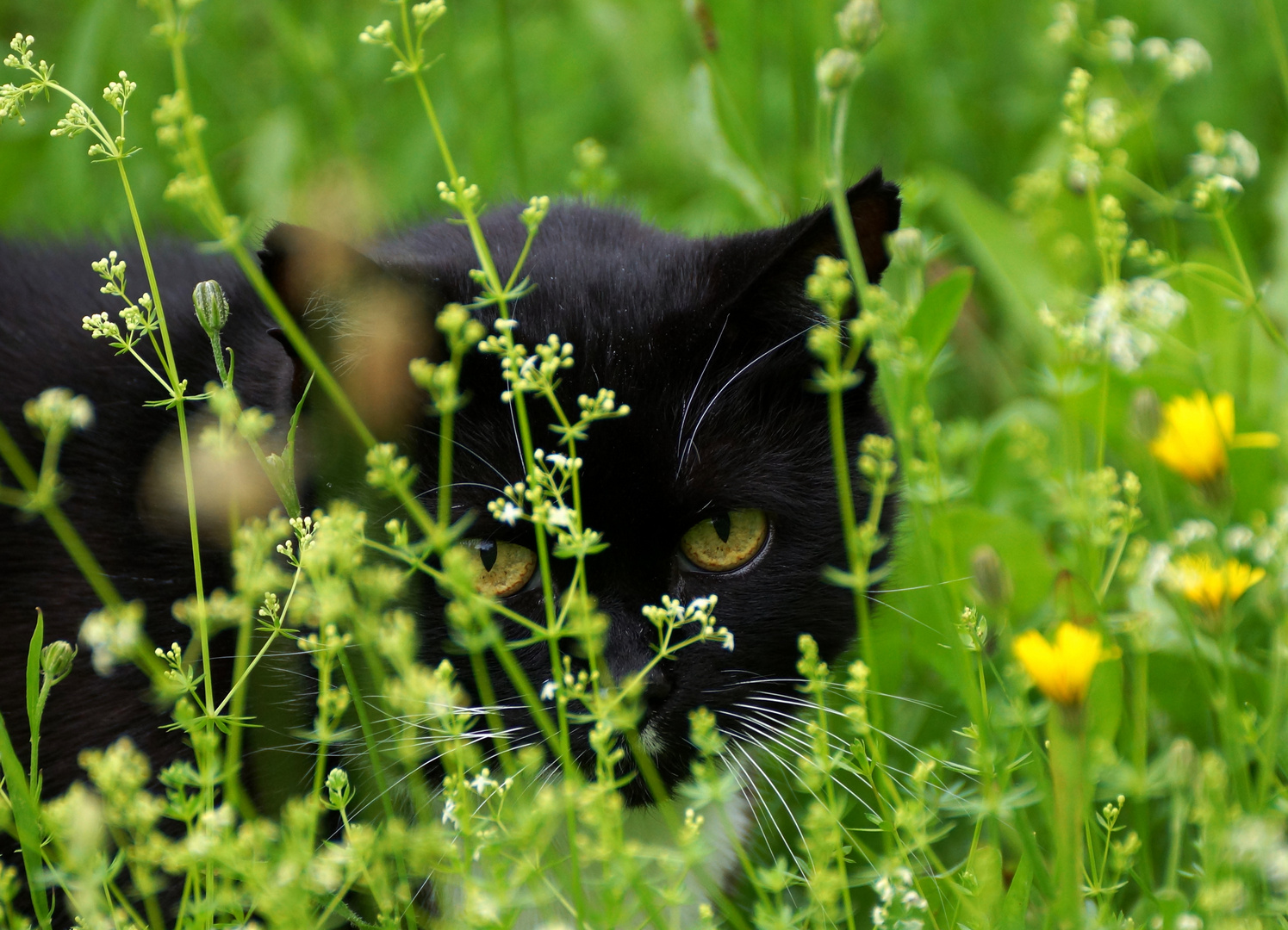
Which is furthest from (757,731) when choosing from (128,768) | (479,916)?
(128,768)

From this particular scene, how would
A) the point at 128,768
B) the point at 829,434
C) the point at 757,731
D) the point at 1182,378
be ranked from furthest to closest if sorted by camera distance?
1. the point at 1182,378
2. the point at 829,434
3. the point at 757,731
4. the point at 128,768

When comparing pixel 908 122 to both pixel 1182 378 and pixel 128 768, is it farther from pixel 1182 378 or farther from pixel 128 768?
pixel 128 768

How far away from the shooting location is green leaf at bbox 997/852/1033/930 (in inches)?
36.3

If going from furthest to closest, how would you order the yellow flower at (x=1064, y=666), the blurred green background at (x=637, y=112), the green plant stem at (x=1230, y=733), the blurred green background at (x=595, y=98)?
the blurred green background at (x=595, y=98) → the blurred green background at (x=637, y=112) → the green plant stem at (x=1230, y=733) → the yellow flower at (x=1064, y=666)

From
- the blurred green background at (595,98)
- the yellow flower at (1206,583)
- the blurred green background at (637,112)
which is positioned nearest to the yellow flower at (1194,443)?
the yellow flower at (1206,583)

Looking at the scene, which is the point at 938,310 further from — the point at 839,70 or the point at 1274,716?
the point at 1274,716

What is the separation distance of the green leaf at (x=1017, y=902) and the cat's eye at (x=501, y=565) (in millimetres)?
487

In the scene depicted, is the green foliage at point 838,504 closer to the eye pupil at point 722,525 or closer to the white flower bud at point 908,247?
the white flower bud at point 908,247

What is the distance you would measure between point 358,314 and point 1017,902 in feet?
2.36

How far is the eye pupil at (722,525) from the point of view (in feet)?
4.10

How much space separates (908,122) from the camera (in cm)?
254

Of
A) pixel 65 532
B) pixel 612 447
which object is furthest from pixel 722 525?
pixel 65 532

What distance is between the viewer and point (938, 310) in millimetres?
1447

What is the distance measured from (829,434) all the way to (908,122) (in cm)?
139
